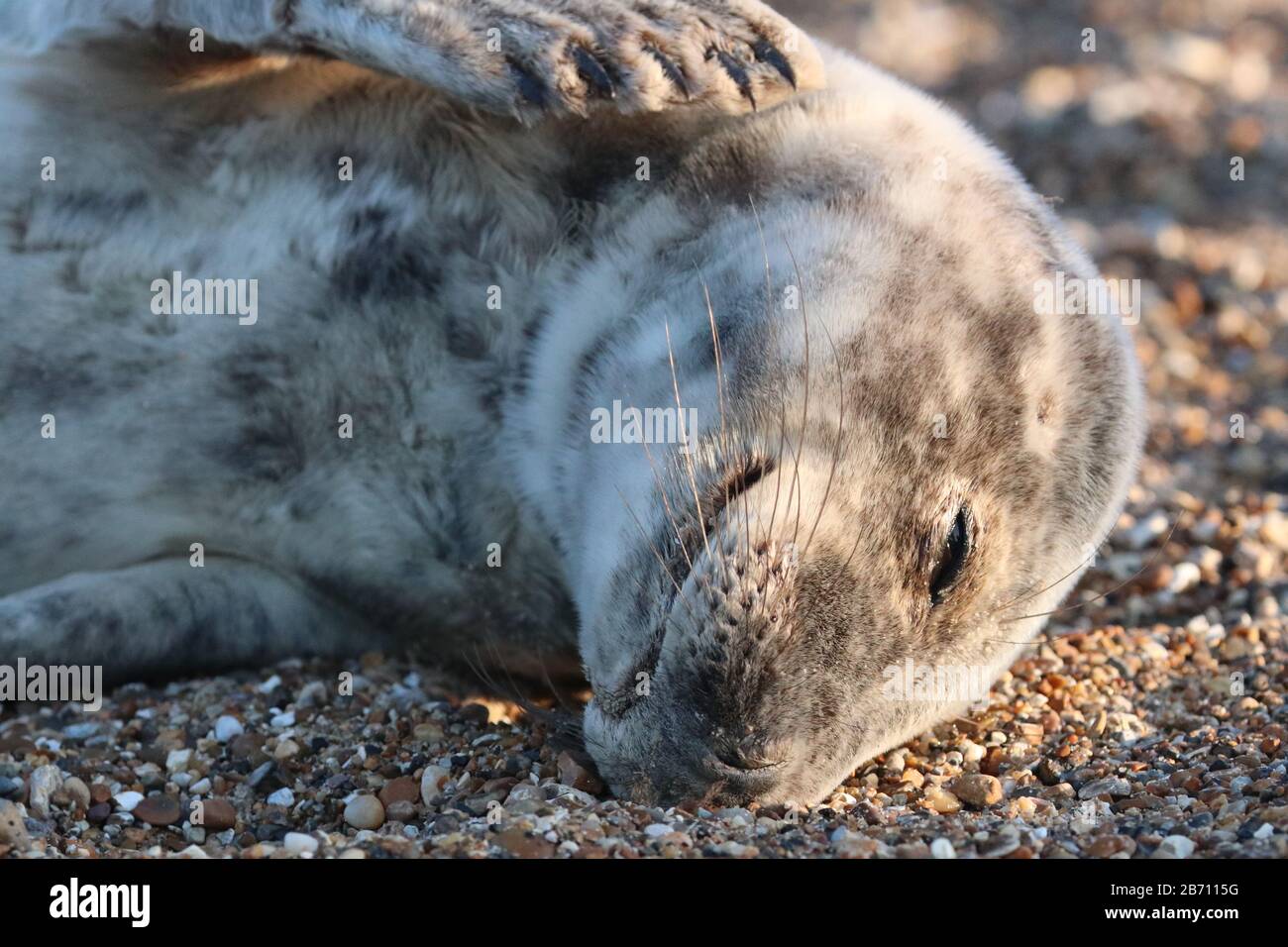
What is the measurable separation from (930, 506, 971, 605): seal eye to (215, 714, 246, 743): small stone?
142 cm

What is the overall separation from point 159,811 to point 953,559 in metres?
1.55

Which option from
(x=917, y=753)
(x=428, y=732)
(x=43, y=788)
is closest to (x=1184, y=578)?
(x=917, y=753)

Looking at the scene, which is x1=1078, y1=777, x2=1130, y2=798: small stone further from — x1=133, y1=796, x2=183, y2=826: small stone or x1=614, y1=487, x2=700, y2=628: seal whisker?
x1=133, y1=796, x2=183, y2=826: small stone

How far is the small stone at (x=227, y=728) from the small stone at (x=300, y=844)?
0.67 m

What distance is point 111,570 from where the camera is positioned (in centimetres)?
370

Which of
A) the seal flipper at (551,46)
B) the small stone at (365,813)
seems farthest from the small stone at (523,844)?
the seal flipper at (551,46)

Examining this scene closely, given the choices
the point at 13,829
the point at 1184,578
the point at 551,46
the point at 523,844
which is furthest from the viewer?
the point at 1184,578

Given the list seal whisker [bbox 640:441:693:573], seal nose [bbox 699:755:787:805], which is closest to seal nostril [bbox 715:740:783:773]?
seal nose [bbox 699:755:787:805]

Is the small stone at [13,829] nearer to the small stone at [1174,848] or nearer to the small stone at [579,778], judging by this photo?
the small stone at [579,778]

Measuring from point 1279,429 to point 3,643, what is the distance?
409cm

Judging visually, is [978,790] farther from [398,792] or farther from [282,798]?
[282,798]

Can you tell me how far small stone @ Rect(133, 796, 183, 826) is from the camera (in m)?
2.93

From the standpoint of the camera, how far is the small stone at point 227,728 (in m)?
3.25

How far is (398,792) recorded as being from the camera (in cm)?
298
